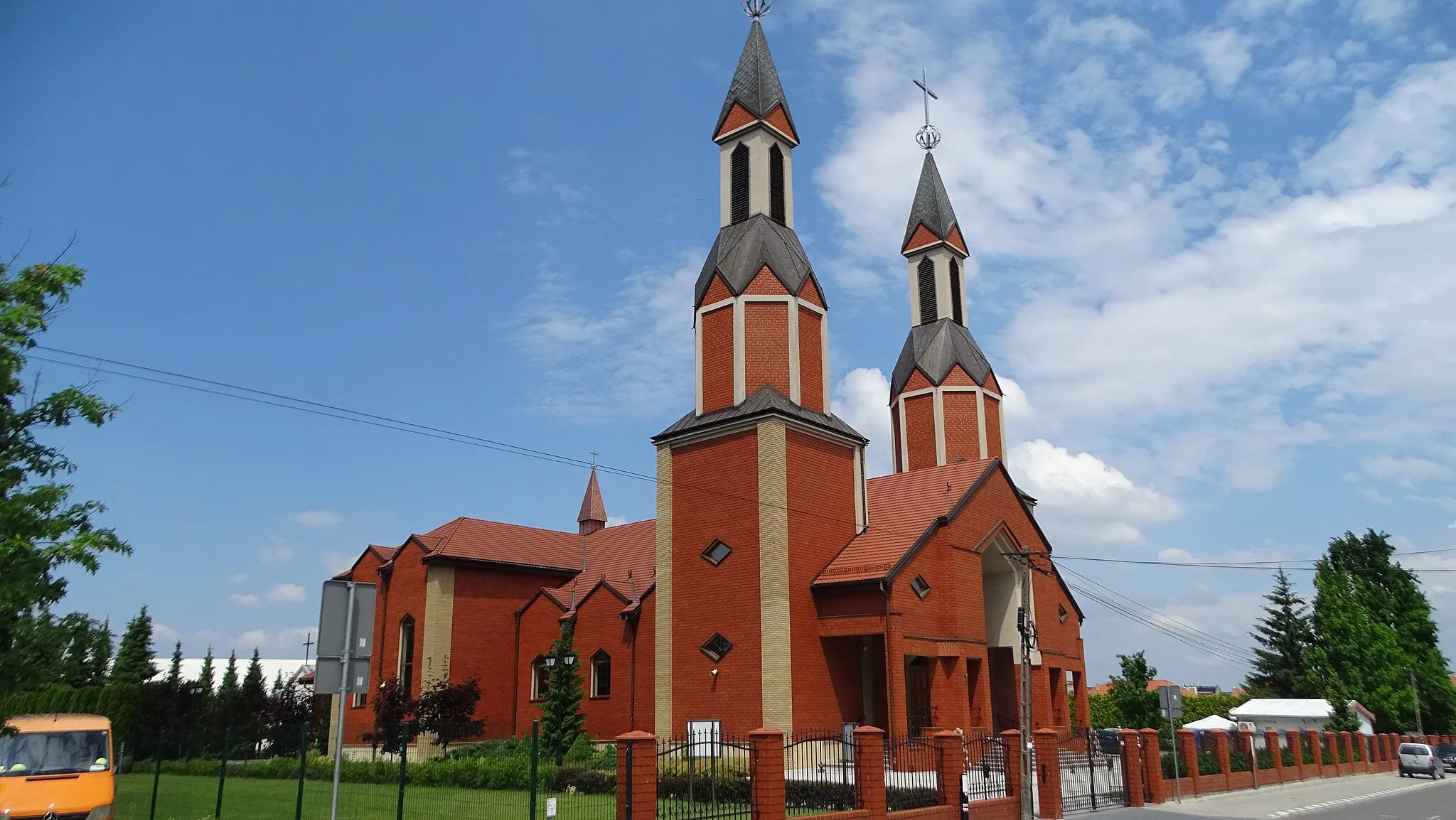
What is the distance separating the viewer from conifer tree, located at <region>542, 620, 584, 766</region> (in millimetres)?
30000

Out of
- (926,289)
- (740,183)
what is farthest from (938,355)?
(740,183)

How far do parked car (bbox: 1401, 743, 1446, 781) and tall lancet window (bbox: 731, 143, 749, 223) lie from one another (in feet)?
103

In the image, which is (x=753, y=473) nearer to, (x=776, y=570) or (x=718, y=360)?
(x=776, y=570)

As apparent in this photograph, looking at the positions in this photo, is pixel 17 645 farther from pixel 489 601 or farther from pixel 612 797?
pixel 489 601

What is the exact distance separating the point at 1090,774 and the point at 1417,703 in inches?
1441

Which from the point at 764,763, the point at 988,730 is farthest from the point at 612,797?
the point at 988,730

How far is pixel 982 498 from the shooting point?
30.9 m

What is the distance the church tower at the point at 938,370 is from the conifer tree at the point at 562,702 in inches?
596

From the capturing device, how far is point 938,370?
1487 inches

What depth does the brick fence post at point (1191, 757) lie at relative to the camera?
996 inches

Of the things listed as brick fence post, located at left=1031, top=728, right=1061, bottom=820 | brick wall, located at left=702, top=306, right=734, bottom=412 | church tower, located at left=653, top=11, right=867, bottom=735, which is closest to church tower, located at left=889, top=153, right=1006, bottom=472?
church tower, located at left=653, top=11, right=867, bottom=735

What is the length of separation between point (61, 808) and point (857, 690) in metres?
19.5

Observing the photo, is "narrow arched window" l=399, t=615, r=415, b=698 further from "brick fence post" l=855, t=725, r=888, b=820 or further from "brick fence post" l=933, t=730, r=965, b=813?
"brick fence post" l=855, t=725, r=888, b=820

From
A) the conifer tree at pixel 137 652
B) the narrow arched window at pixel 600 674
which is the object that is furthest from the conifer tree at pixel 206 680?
the narrow arched window at pixel 600 674
